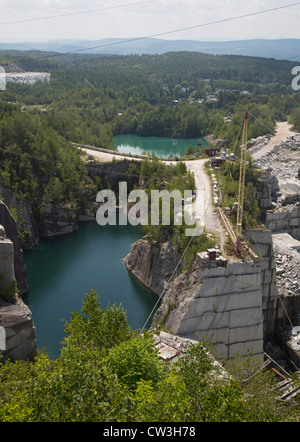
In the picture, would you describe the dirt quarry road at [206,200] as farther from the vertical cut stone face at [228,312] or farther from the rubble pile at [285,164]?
the rubble pile at [285,164]

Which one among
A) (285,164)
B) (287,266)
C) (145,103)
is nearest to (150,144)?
(145,103)

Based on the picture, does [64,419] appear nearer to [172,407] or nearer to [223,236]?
[172,407]

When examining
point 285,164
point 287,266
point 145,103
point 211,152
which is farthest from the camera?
point 145,103

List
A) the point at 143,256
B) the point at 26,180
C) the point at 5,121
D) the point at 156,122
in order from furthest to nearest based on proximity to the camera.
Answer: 1. the point at 156,122
2. the point at 5,121
3. the point at 26,180
4. the point at 143,256


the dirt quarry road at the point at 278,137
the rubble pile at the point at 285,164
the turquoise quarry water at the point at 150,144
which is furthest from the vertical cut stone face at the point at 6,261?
the turquoise quarry water at the point at 150,144

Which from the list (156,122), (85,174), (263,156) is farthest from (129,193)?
(156,122)

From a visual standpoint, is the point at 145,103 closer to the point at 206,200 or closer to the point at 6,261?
the point at 206,200
